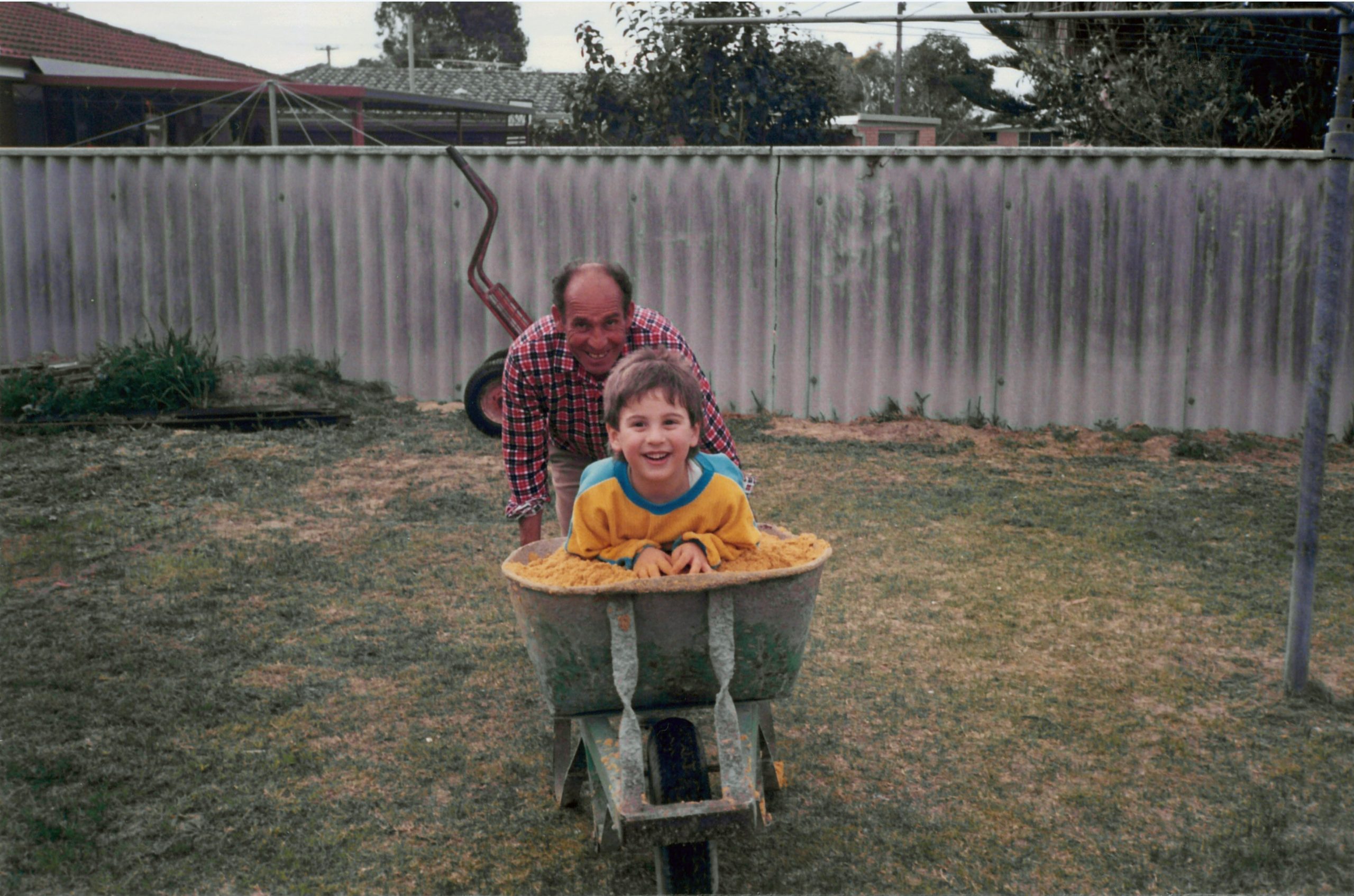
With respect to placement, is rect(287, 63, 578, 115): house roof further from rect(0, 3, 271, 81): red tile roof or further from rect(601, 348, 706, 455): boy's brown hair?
rect(601, 348, 706, 455): boy's brown hair

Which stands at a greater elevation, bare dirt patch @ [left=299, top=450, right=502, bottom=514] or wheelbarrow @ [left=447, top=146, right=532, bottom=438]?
wheelbarrow @ [left=447, top=146, right=532, bottom=438]

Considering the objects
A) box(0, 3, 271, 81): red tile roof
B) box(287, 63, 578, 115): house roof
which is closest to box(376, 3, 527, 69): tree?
box(287, 63, 578, 115): house roof

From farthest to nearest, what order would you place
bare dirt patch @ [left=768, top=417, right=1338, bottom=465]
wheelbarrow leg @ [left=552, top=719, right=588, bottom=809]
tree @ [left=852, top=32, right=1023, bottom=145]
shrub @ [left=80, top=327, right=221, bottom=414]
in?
tree @ [left=852, top=32, right=1023, bottom=145], shrub @ [left=80, top=327, right=221, bottom=414], bare dirt patch @ [left=768, top=417, right=1338, bottom=465], wheelbarrow leg @ [left=552, top=719, right=588, bottom=809]

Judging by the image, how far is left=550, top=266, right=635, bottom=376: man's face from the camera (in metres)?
3.56

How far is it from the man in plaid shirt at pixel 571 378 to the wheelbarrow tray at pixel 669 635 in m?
0.71

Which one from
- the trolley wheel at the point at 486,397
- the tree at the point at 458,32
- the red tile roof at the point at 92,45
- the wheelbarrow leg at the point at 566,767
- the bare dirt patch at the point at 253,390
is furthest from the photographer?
the tree at the point at 458,32

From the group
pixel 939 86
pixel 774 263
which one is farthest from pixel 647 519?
pixel 939 86

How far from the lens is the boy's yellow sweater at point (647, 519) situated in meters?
2.92

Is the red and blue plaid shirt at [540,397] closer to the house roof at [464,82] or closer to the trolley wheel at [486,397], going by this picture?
the trolley wheel at [486,397]

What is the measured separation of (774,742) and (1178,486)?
15.9ft

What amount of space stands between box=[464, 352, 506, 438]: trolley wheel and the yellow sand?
5.69m

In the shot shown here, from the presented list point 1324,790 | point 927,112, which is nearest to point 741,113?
point 1324,790

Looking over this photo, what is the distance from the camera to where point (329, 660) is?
180 inches

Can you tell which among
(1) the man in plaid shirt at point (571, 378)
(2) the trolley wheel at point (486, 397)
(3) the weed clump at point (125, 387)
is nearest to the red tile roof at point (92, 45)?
(3) the weed clump at point (125, 387)
